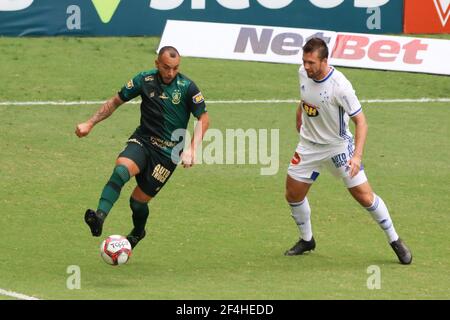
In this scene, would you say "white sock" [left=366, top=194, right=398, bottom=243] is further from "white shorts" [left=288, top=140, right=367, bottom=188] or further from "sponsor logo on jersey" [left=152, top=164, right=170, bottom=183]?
"sponsor logo on jersey" [left=152, top=164, right=170, bottom=183]

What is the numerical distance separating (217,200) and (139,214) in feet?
9.89

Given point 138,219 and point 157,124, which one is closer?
point 157,124

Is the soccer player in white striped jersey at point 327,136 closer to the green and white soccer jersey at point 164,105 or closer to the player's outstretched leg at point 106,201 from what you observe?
the green and white soccer jersey at point 164,105

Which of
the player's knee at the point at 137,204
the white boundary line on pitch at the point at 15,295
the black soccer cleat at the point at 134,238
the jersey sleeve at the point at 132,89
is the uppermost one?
the jersey sleeve at the point at 132,89

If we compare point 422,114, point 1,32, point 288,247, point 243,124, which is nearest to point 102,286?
point 288,247

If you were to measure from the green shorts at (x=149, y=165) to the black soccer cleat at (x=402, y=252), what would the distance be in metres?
2.62

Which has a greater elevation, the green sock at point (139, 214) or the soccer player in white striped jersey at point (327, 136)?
the soccer player in white striped jersey at point (327, 136)

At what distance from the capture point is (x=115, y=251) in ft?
39.0

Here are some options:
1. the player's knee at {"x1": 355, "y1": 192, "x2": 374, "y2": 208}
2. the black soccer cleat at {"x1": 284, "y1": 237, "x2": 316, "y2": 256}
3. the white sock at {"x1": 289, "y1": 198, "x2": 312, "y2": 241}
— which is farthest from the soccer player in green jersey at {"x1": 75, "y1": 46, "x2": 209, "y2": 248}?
the player's knee at {"x1": 355, "y1": 192, "x2": 374, "y2": 208}

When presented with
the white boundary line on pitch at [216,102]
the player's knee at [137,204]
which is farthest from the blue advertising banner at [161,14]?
the player's knee at [137,204]

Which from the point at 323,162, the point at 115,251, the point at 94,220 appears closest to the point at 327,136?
the point at 323,162

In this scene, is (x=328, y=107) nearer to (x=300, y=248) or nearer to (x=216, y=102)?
(x=300, y=248)

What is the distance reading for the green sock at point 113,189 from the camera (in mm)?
11906

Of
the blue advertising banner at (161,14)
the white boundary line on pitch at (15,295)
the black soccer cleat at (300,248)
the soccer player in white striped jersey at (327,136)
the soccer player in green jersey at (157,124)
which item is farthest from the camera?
the blue advertising banner at (161,14)
